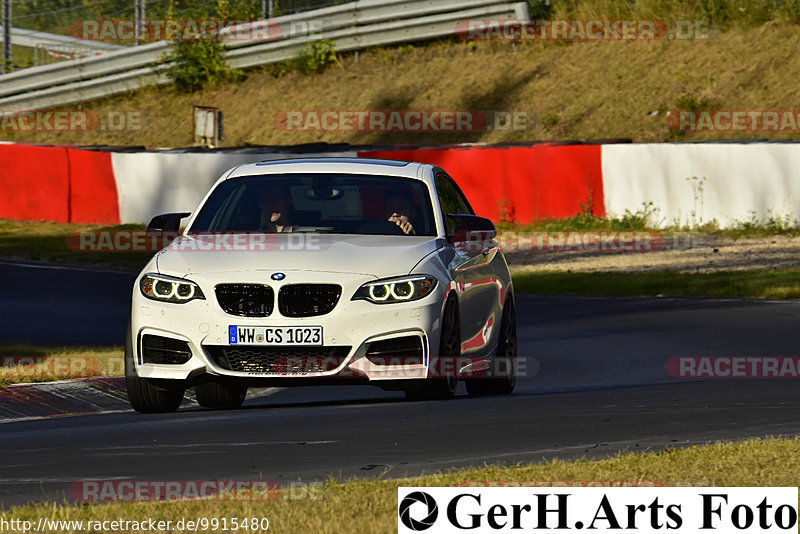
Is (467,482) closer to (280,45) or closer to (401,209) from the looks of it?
(401,209)

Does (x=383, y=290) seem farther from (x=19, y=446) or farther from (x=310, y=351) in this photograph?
(x=19, y=446)

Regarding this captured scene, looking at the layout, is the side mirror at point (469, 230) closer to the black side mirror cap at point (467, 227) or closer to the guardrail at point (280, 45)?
the black side mirror cap at point (467, 227)

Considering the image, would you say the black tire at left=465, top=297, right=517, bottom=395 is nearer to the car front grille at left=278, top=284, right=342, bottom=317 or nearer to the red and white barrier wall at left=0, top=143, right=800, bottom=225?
the car front grille at left=278, top=284, right=342, bottom=317

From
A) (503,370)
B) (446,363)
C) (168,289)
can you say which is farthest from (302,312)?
(503,370)

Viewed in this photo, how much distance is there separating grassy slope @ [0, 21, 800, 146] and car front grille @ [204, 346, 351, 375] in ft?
76.3

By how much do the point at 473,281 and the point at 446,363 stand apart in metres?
0.88

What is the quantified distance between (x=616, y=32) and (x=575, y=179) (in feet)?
35.7

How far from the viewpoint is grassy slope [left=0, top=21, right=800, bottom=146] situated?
3291cm

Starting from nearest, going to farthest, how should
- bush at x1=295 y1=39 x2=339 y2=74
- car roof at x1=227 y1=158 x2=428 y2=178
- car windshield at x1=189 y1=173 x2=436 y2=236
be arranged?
car windshield at x1=189 y1=173 x2=436 y2=236 → car roof at x1=227 y1=158 x2=428 y2=178 → bush at x1=295 y1=39 x2=339 y2=74

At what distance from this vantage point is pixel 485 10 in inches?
1495

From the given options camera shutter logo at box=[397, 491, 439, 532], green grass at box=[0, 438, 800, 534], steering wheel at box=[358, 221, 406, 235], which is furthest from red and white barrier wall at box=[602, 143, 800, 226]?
camera shutter logo at box=[397, 491, 439, 532]

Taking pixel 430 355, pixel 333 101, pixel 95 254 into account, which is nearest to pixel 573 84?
pixel 333 101

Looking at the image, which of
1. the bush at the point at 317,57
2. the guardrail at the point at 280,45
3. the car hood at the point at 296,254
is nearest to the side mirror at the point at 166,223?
the car hood at the point at 296,254

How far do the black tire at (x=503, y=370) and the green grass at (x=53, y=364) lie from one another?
277 cm
